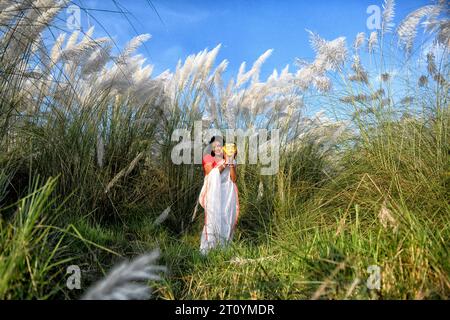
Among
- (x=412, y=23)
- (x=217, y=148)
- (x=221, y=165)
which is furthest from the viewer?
(x=217, y=148)

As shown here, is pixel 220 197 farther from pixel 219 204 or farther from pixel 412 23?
pixel 412 23

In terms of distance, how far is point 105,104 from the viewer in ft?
17.1

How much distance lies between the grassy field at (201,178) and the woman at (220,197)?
271mm

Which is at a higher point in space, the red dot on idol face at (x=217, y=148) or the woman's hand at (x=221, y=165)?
the red dot on idol face at (x=217, y=148)

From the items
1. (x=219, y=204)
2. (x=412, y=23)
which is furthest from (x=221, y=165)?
(x=412, y=23)

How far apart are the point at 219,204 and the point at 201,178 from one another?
106 centimetres

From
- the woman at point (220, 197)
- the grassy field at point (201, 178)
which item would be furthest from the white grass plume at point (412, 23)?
the woman at point (220, 197)

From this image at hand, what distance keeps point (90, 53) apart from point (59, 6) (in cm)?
134

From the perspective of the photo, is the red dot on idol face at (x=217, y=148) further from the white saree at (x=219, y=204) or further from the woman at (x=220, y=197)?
the white saree at (x=219, y=204)

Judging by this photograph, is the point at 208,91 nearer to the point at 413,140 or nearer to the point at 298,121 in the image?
the point at 298,121

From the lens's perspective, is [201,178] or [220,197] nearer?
[220,197]

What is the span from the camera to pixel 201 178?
5945mm

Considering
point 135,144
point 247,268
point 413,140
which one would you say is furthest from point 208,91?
point 247,268

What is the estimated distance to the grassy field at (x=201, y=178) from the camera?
2383mm
